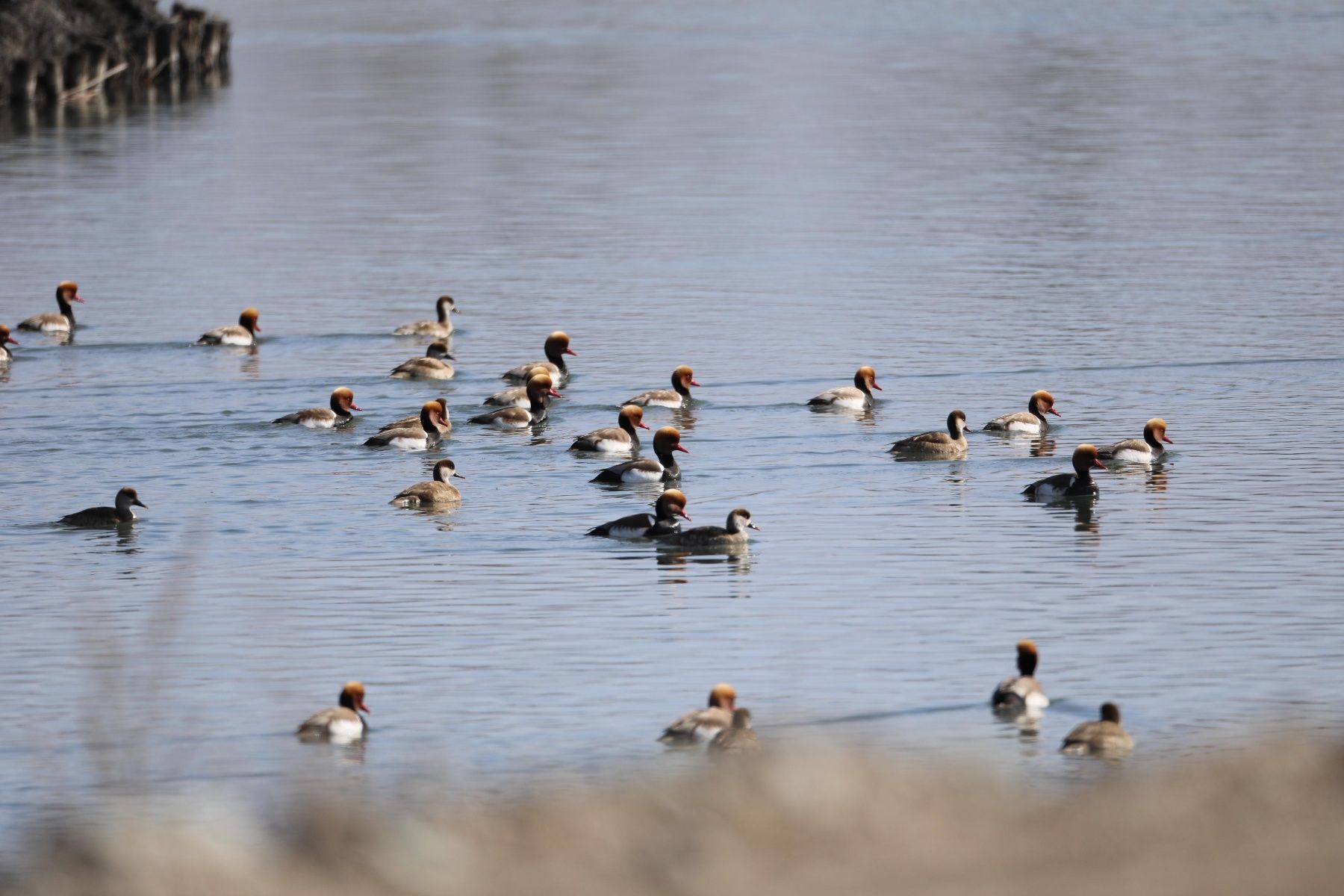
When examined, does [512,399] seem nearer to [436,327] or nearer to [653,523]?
[436,327]

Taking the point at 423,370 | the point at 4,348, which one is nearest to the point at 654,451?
the point at 423,370

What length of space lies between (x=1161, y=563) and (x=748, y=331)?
16.5 meters

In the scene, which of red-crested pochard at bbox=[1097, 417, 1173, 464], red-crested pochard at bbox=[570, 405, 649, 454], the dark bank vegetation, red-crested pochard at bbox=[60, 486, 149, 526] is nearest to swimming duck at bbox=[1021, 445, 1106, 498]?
red-crested pochard at bbox=[1097, 417, 1173, 464]

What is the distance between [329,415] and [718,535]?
8446 millimetres

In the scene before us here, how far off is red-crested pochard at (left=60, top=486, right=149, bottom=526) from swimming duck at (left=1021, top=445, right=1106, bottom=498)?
33.0 ft

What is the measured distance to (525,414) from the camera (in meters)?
28.3

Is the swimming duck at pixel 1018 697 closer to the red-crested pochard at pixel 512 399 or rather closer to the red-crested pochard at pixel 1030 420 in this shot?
the red-crested pochard at pixel 1030 420

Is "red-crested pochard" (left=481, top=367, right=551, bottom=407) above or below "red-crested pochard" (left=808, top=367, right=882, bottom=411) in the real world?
below

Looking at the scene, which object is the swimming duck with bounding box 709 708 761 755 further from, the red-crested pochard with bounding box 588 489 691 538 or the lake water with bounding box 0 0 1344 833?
the red-crested pochard with bounding box 588 489 691 538

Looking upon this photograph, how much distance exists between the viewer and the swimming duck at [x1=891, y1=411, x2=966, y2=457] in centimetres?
2559

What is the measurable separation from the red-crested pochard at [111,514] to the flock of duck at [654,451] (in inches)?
0.4

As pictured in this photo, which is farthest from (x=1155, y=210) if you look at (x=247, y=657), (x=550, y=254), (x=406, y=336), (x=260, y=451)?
(x=247, y=657)

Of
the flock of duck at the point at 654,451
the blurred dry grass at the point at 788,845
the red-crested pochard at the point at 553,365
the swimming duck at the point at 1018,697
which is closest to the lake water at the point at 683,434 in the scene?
the swimming duck at the point at 1018,697

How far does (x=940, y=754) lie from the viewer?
46.6 ft
